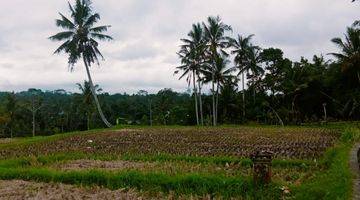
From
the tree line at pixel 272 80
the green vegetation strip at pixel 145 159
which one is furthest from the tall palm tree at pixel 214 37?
the green vegetation strip at pixel 145 159

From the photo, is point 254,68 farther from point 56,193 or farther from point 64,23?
point 56,193

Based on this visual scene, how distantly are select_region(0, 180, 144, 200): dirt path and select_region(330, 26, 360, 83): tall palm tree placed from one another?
3023cm

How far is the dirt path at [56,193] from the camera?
10344 mm

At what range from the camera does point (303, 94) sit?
46.9 m

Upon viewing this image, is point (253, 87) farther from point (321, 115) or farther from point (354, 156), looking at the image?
point (354, 156)

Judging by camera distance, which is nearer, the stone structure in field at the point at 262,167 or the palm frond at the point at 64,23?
the stone structure in field at the point at 262,167

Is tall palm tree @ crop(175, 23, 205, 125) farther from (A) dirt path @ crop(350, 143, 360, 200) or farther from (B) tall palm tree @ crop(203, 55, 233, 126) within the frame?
(A) dirt path @ crop(350, 143, 360, 200)

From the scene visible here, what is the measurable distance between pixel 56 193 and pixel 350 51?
3261cm

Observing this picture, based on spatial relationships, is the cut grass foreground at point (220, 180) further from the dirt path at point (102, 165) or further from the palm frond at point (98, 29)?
the palm frond at point (98, 29)

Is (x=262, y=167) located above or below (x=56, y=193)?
above

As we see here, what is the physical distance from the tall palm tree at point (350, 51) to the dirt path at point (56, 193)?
3023 cm

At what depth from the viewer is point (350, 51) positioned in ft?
125

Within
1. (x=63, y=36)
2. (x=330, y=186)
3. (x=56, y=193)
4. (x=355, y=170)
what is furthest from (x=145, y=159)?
(x=63, y=36)

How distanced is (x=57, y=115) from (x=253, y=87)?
2896cm
